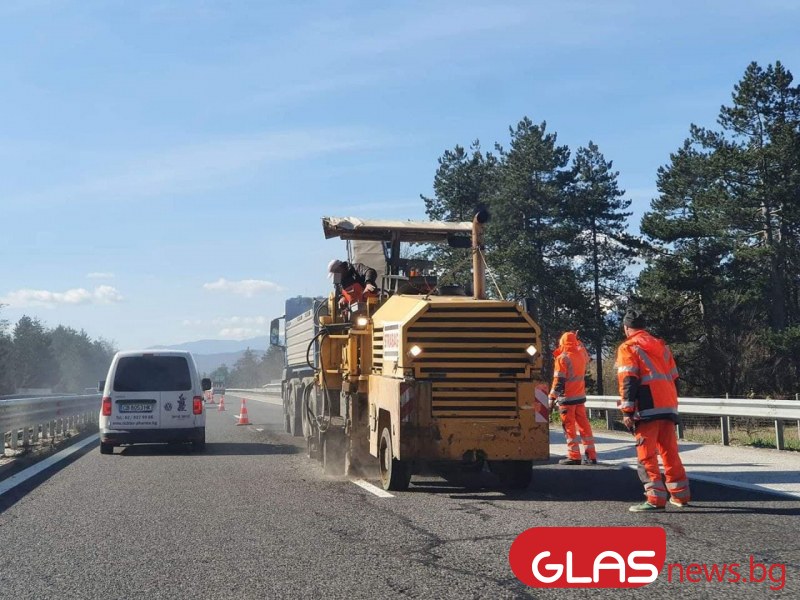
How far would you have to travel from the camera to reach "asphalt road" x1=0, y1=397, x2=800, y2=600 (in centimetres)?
587

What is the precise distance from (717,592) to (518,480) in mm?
5051

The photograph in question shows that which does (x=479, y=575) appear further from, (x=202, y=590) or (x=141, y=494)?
(x=141, y=494)

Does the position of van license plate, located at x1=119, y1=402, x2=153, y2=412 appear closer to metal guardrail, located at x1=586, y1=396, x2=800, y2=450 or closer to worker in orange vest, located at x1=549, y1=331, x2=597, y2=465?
worker in orange vest, located at x1=549, y1=331, x2=597, y2=465

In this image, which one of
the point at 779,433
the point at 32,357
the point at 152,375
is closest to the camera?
the point at 779,433

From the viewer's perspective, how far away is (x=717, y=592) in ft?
18.5

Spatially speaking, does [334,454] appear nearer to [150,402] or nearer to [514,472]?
[514,472]

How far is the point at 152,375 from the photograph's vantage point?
16.4 meters

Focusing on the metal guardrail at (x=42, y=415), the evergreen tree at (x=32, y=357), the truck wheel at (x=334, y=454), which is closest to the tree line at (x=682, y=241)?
the metal guardrail at (x=42, y=415)

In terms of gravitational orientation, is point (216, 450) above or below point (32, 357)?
below

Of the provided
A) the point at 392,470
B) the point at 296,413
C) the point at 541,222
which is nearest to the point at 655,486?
the point at 392,470

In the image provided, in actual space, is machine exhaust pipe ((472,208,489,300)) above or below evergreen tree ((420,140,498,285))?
below

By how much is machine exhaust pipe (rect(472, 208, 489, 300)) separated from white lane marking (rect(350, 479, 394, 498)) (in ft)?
7.94

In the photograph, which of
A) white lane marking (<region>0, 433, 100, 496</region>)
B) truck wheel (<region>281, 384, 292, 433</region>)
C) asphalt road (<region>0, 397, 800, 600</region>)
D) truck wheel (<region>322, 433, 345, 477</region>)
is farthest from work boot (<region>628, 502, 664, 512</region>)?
truck wheel (<region>281, 384, 292, 433</region>)

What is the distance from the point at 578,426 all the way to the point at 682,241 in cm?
3778
